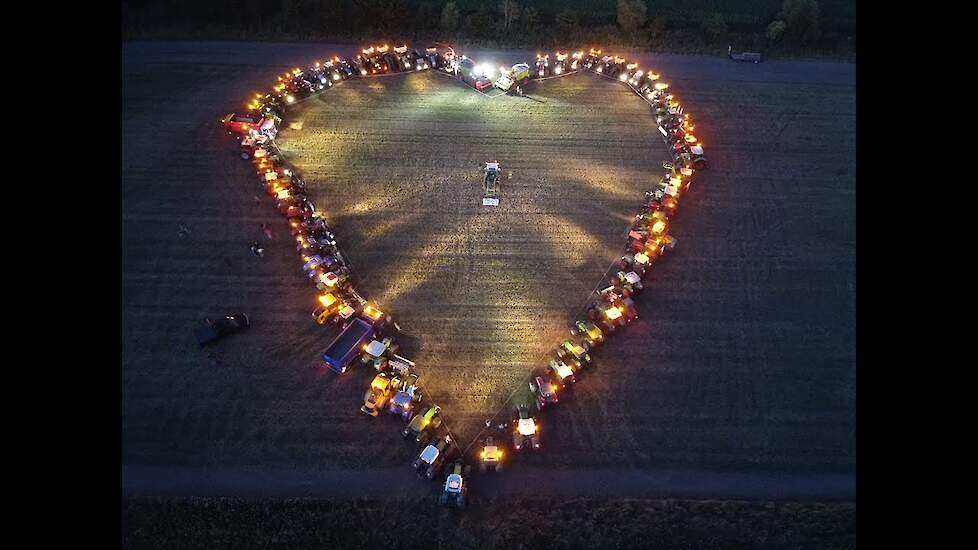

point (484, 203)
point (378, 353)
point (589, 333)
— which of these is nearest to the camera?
point (378, 353)

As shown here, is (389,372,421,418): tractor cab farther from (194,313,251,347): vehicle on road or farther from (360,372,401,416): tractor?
(194,313,251,347): vehicle on road

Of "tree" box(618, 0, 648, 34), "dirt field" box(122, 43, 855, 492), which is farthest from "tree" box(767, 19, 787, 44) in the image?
"tree" box(618, 0, 648, 34)

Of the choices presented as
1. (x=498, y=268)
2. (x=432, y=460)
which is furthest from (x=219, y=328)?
(x=498, y=268)

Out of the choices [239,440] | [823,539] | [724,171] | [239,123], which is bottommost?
[823,539]

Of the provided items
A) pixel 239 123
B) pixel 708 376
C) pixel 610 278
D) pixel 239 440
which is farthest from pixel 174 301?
pixel 708 376

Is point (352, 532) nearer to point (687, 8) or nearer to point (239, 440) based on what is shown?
point (239, 440)

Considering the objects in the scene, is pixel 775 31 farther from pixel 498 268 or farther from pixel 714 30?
pixel 498 268
